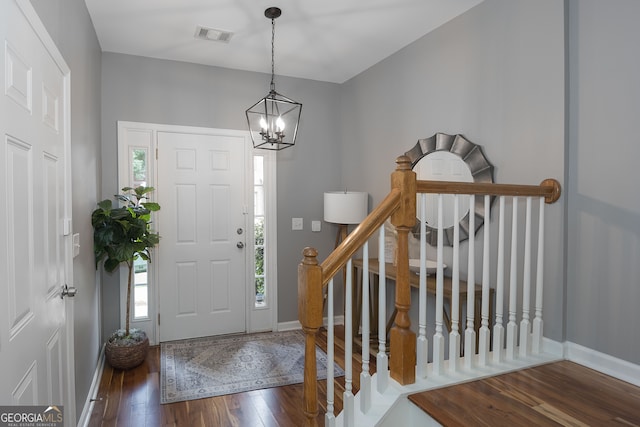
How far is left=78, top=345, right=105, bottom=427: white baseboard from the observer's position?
7.82 feet

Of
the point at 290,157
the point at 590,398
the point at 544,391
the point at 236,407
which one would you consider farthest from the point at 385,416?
the point at 290,157

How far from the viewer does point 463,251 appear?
2.86m

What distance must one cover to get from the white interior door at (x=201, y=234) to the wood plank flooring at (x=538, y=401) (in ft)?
8.87

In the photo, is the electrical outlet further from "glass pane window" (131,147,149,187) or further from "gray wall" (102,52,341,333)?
"glass pane window" (131,147,149,187)

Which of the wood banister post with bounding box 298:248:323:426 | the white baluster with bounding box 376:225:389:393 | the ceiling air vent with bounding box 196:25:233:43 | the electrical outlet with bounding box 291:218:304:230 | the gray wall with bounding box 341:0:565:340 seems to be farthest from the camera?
the electrical outlet with bounding box 291:218:304:230

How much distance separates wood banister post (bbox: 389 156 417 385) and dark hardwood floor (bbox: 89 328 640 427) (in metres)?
0.14

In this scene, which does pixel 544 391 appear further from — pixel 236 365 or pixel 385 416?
pixel 236 365

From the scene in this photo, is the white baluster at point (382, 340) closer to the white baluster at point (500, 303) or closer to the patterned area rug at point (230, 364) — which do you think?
the white baluster at point (500, 303)

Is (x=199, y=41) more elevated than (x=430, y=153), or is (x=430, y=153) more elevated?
(x=199, y=41)

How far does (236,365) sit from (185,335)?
0.90m

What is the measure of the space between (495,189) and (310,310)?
115 centimetres

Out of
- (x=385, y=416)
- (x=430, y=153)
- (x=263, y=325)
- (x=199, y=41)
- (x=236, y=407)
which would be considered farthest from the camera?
(x=263, y=325)

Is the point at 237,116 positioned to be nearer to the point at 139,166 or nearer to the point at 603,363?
the point at 139,166

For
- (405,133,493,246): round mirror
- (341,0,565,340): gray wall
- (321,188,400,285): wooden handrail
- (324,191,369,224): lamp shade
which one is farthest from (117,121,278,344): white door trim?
(321,188,400,285): wooden handrail
